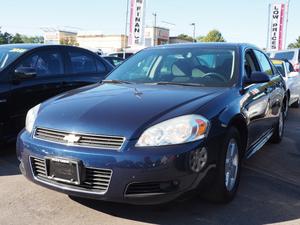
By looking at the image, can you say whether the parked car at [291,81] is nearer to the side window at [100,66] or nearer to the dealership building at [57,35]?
the side window at [100,66]

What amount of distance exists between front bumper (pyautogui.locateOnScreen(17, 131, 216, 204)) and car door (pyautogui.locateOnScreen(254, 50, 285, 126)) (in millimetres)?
2383

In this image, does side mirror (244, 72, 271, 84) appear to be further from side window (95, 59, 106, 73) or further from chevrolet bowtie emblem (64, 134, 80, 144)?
side window (95, 59, 106, 73)

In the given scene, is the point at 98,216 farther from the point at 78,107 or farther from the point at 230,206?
the point at 230,206

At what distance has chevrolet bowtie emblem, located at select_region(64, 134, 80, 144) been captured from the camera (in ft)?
10.8

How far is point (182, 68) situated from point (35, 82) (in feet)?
7.66

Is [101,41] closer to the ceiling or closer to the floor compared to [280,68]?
closer to the ceiling

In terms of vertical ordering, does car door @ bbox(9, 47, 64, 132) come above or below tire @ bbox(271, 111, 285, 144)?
above

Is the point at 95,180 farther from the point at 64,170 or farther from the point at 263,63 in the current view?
the point at 263,63

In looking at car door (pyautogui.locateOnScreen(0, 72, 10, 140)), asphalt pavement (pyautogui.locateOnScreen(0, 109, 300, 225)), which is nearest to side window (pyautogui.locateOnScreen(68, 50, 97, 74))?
car door (pyautogui.locateOnScreen(0, 72, 10, 140))

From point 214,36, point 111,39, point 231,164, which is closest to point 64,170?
point 231,164

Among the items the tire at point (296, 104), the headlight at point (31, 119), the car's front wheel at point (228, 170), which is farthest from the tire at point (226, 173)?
the tire at point (296, 104)

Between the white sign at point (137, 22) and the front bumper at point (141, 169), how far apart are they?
20.2 m

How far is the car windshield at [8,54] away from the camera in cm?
573

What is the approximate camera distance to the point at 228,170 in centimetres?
386
